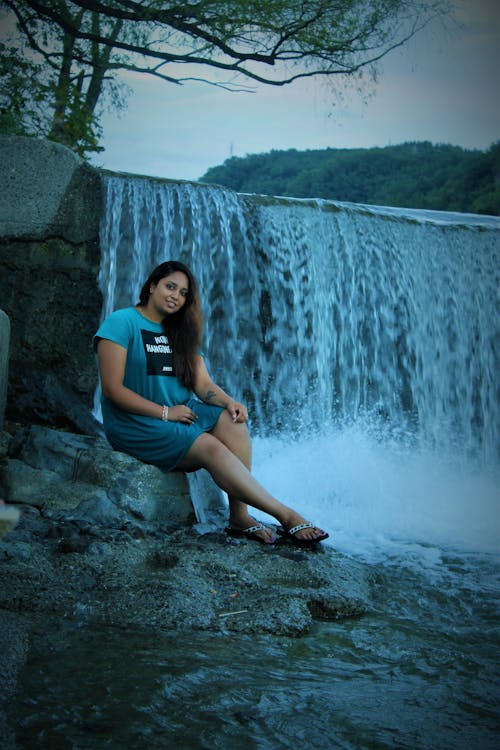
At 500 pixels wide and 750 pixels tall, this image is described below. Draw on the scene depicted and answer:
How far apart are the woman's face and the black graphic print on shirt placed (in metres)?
0.14

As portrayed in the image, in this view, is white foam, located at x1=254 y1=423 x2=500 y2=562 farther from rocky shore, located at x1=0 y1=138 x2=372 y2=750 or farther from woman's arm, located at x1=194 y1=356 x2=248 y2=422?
woman's arm, located at x1=194 y1=356 x2=248 y2=422

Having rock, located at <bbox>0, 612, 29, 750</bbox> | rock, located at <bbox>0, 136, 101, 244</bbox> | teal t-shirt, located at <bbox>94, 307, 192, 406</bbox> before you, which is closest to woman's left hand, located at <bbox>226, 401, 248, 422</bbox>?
teal t-shirt, located at <bbox>94, 307, 192, 406</bbox>

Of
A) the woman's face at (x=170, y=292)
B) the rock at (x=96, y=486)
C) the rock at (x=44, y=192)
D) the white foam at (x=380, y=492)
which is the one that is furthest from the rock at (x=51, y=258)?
the woman's face at (x=170, y=292)

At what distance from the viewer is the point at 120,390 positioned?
3.79 meters

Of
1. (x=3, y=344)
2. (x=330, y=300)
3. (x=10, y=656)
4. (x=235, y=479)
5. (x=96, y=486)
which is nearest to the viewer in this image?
(x=10, y=656)

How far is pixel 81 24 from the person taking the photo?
9.93 m

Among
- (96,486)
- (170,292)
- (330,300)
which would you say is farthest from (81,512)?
(330,300)

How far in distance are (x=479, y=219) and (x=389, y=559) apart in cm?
577

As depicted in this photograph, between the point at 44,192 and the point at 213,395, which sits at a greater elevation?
the point at 44,192

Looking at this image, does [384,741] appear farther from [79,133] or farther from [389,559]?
[79,133]

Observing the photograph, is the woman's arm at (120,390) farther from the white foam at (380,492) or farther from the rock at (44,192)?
the rock at (44,192)

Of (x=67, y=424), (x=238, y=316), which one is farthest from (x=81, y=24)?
(x=67, y=424)

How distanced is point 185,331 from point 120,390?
1.59 ft

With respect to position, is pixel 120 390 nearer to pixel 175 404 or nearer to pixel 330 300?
pixel 175 404
